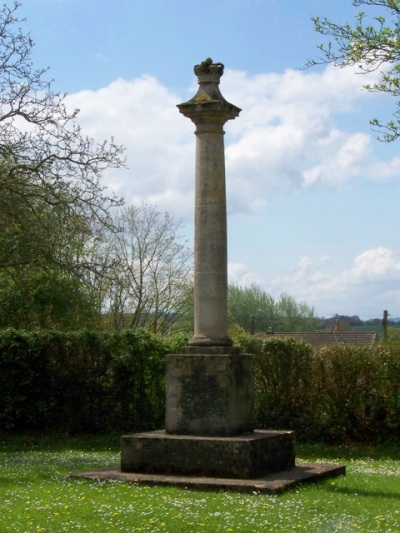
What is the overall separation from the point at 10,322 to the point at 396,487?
17.6m

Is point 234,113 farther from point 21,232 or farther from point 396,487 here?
point 21,232

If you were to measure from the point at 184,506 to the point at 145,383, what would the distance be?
10.7 metres

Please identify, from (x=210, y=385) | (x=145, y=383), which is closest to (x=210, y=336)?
(x=210, y=385)

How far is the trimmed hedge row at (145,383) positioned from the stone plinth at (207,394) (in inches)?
276

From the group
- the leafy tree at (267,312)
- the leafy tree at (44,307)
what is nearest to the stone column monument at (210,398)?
the leafy tree at (44,307)

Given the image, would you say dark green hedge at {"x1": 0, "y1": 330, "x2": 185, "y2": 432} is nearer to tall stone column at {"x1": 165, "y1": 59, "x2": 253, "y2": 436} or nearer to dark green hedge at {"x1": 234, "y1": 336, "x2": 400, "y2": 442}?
dark green hedge at {"x1": 234, "y1": 336, "x2": 400, "y2": 442}

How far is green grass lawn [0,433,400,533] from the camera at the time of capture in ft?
31.1

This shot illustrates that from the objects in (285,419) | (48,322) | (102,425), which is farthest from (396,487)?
(48,322)

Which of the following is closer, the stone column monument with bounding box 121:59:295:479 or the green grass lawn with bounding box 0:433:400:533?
the green grass lawn with bounding box 0:433:400:533

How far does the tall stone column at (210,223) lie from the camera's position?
1330 cm

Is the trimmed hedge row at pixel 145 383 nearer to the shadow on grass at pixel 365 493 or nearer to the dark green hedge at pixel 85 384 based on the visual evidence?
the dark green hedge at pixel 85 384

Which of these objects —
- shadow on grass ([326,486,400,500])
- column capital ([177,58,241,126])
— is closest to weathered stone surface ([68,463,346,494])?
shadow on grass ([326,486,400,500])

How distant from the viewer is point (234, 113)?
1373 centimetres

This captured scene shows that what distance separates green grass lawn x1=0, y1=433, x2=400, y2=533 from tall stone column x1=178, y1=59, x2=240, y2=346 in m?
2.54
